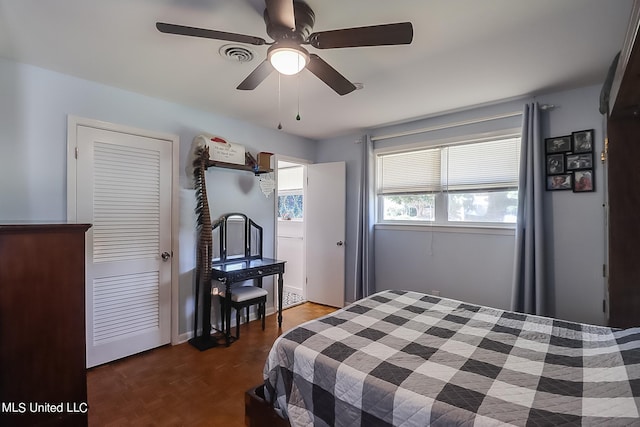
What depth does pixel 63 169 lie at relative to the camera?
2.44m

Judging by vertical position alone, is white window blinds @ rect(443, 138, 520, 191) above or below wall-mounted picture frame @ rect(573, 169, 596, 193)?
above

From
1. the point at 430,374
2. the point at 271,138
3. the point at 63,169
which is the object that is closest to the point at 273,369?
the point at 430,374

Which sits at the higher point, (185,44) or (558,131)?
(185,44)

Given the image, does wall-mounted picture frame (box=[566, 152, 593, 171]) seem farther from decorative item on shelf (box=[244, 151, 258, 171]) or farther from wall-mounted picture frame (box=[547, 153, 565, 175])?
decorative item on shelf (box=[244, 151, 258, 171])

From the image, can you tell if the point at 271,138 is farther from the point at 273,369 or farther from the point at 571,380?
the point at 571,380

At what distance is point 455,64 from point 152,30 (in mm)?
2042

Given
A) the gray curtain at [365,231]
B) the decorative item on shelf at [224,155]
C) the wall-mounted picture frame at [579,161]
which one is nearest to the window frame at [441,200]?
the gray curtain at [365,231]

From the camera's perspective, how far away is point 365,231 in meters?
3.93

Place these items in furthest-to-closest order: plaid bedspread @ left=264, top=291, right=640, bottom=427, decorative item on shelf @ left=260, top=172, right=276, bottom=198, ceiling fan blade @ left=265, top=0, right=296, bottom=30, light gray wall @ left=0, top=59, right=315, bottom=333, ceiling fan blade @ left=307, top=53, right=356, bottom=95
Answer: decorative item on shelf @ left=260, top=172, right=276, bottom=198 → light gray wall @ left=0, top=59, right=315, bottom=333 → ceiling fan blade @ left=307, top=53, right=356, bottom=95 → ceiling fan blade @ left=265, top=0, right=296, bottom=30 → plaid bedspread @ left=264, top=291, right=640, bottom=427

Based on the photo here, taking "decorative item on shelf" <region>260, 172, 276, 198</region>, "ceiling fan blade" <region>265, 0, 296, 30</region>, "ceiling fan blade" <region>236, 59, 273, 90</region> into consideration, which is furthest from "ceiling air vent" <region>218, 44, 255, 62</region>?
"decorative item on shelf" <region>260, 172, 276, 198</region>

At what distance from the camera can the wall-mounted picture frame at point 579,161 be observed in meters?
2.64

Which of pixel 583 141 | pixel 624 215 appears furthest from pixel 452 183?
pixel 624 215

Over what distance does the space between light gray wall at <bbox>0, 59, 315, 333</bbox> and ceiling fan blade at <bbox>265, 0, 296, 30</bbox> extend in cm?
200

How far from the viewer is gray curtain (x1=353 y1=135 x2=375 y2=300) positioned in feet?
12.8
